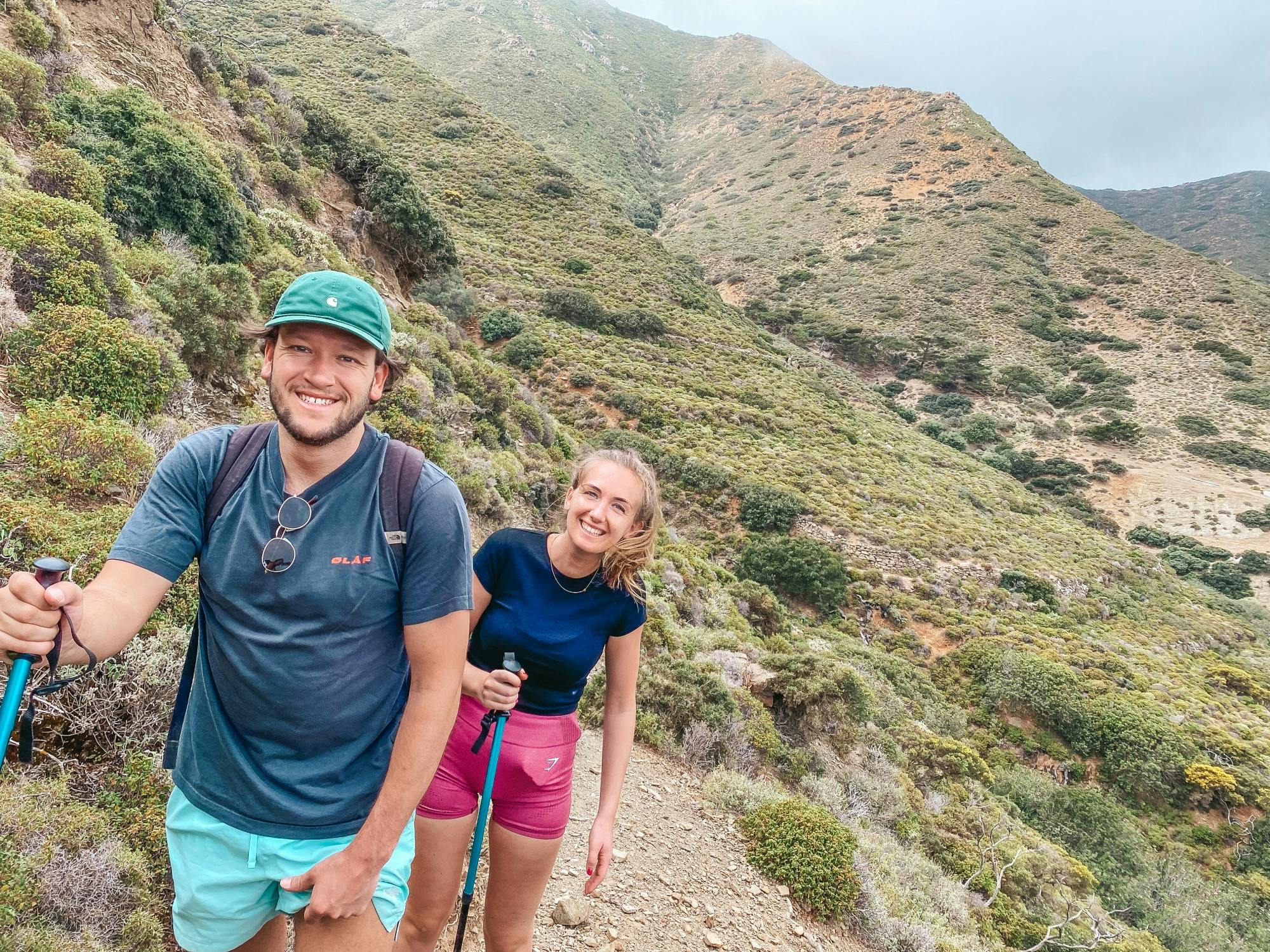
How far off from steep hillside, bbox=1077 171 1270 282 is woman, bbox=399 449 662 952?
94585mm

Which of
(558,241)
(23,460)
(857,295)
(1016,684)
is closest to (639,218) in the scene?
(857,295)

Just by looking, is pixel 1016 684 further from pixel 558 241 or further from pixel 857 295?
pixel 857 295

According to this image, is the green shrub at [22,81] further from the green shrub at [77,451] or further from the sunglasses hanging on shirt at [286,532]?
the sunglasses hanging on shirt at [286,532]

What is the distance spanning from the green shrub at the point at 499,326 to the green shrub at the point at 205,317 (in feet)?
42.1

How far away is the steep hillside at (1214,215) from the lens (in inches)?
2899

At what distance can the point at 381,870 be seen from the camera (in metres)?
1.27

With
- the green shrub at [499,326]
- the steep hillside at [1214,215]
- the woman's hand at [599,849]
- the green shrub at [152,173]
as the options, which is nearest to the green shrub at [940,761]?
the woman's hand at [599,849]

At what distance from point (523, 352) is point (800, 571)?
10.5 m

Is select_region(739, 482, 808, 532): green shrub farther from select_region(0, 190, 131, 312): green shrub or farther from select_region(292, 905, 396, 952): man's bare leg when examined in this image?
select_region(292, 905, 396, 952): man's bare leg

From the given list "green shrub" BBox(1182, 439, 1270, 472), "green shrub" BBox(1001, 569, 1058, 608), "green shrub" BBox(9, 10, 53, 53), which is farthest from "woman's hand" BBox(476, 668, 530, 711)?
"green shrub" BBox(1182, 439, 1270, 472)

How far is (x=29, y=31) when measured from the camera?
732 cm

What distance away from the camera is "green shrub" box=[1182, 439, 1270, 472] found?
30953mm

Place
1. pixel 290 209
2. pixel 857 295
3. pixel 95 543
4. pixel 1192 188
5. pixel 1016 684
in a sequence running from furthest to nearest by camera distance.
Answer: pixel 1192 188 < pixel 857 295 < pixel 1016 684 < pixel 290 209 < pixel 95 543

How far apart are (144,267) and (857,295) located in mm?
43665
